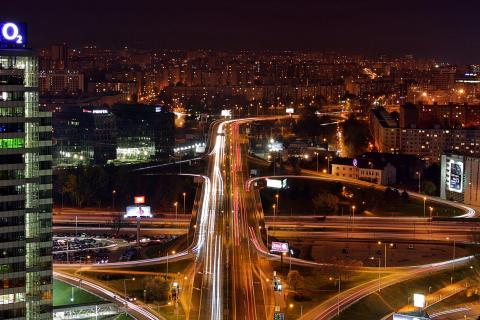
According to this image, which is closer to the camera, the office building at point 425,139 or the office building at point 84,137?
the office building at point 84,137

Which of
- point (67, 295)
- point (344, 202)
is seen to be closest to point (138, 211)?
point (67, 295)

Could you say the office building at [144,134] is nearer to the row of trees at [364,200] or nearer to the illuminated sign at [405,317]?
the row of trees at [364,200]

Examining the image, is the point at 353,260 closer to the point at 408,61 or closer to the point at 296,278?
the point at 296,278

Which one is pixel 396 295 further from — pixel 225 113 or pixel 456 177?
pixel 225 113

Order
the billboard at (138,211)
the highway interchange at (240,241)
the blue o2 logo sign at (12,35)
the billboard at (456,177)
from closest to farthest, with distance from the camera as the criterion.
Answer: the blue o2 logo sign at (12,35) < the highway interchange at (240,241) < the billboard at (138,211) < the billboard at (456,177)

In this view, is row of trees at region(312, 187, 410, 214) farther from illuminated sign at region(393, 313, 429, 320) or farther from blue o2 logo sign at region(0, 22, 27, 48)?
blue o2 logo sign at region(0, 22, 27, 48)

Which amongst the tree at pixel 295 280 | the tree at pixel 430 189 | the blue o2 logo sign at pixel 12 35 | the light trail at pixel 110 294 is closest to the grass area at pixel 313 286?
the tree at pixel 295 280

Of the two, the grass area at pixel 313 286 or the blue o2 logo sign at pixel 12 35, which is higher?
the blue o2 logo sign at pixel 12 35
